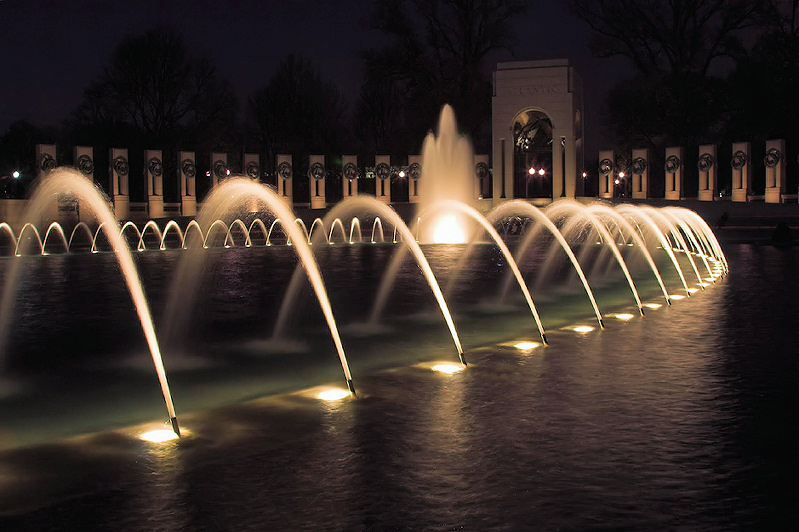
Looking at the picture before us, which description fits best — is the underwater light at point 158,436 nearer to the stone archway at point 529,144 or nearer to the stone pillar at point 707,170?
the stone pillar at point 707,170

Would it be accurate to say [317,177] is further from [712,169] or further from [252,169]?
[712,169]

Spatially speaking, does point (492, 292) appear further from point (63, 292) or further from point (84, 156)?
point (84, 156)

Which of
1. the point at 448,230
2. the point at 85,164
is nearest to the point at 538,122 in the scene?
the point at 448,230

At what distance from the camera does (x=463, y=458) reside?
5.83 meters

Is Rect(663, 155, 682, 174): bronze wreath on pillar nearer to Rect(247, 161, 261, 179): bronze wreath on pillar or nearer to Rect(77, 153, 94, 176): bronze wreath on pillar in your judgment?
Rect(247, 161, 261, 179): bronze wreath on pillar

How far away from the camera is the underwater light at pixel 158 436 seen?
643cm

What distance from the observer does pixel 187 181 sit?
170ft

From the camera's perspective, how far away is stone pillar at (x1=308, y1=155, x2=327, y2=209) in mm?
52906

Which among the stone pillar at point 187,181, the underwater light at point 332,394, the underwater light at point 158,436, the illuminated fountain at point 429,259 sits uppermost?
the stone pillar at point 187,181

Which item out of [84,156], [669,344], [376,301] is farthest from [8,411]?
[84,156]

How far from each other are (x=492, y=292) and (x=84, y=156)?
115ft

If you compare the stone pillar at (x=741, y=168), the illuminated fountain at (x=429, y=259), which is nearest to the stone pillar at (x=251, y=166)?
the illuminated fountain at (x=429, y=259)

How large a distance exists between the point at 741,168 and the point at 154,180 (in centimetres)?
3340

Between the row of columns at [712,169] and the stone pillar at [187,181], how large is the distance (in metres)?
23.8
